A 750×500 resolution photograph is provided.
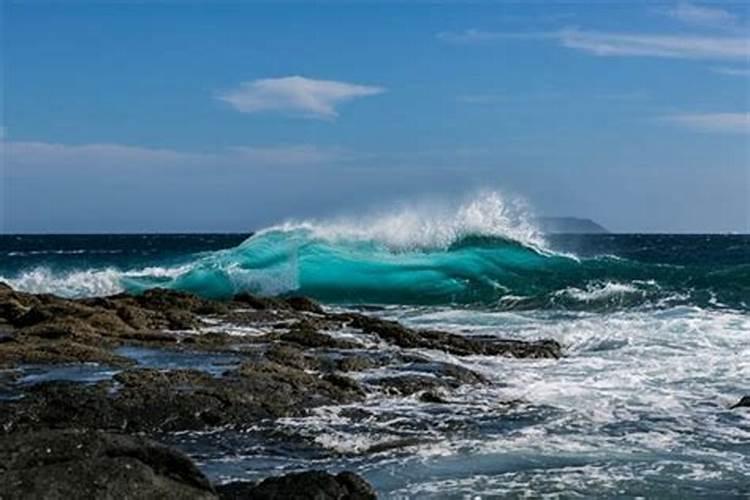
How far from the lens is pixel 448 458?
34.6 ft

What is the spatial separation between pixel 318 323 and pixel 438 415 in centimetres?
868

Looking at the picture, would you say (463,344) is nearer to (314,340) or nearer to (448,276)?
(314,340)

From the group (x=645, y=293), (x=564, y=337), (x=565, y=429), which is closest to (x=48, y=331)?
(x=565, y=429)

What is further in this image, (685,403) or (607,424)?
(685,403)

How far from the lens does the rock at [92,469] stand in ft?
22.3

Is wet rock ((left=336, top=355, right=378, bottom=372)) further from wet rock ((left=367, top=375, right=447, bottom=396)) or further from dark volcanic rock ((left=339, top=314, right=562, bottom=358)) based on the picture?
dark volcanic rock ((left=339, top=314, right=562, bottom=358))

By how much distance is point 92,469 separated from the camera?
699 cm

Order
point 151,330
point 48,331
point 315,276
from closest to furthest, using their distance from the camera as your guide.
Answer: point 48,331, point 151,330, point 315,276

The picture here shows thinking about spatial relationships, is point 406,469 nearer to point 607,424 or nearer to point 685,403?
point 607,424

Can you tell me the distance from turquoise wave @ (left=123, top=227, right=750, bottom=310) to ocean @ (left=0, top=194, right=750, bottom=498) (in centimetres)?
13

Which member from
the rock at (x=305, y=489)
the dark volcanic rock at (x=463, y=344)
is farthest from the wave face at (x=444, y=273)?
the rock at (x=305, y=489)

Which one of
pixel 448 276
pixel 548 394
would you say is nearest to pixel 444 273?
pixel 448 276

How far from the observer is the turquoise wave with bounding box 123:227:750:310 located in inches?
1328

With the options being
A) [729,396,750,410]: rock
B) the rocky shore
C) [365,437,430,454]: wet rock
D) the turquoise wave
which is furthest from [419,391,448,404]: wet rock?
the turquoise wave
